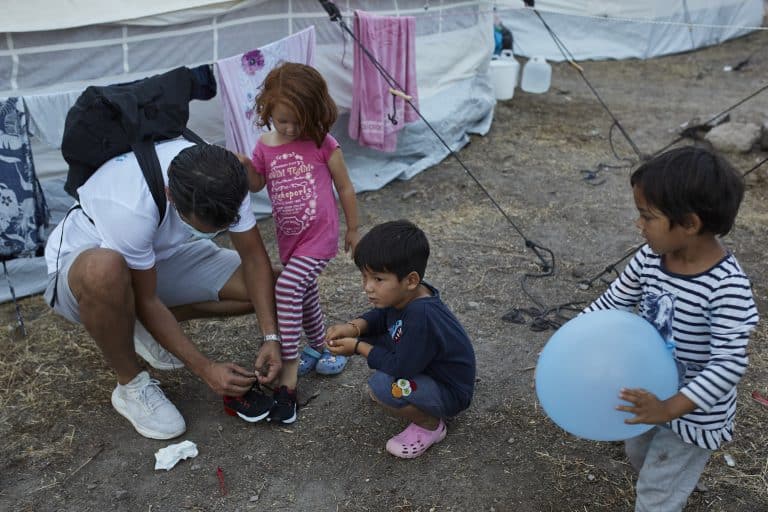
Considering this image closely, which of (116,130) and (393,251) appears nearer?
(393,251)

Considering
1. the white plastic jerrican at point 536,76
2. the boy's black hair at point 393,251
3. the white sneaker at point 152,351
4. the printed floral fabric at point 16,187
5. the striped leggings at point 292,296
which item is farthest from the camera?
the white plastic jerrican at point 536,76

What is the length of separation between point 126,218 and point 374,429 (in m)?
1.17

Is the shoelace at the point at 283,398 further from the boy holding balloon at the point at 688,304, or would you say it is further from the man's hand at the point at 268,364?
the boy holding balloon at the point at 688,304

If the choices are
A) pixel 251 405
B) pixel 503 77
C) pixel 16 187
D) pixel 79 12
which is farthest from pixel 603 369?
pixel 503 77

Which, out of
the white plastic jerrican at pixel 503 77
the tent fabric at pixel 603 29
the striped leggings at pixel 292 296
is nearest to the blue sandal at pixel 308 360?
the striped leggings at pixel 292 296

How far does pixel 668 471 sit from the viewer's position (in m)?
1.96

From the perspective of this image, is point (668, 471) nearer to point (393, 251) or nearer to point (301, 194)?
point (393, 251)

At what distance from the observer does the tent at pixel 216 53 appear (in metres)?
3.78

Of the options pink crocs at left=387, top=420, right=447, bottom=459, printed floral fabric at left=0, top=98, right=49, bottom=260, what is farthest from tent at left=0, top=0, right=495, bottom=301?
pink crocs at left=387, top=420, right=447, bottom=459

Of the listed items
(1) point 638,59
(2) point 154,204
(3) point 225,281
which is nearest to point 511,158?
(3) point 225,281

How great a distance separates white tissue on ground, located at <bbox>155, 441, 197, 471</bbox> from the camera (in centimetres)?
254

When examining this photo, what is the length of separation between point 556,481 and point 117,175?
181 cm

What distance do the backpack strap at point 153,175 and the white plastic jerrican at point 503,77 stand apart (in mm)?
5349

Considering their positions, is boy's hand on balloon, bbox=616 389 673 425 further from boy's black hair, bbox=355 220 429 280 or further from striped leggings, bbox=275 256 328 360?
striped leggings, bbox=275 256 328 360
